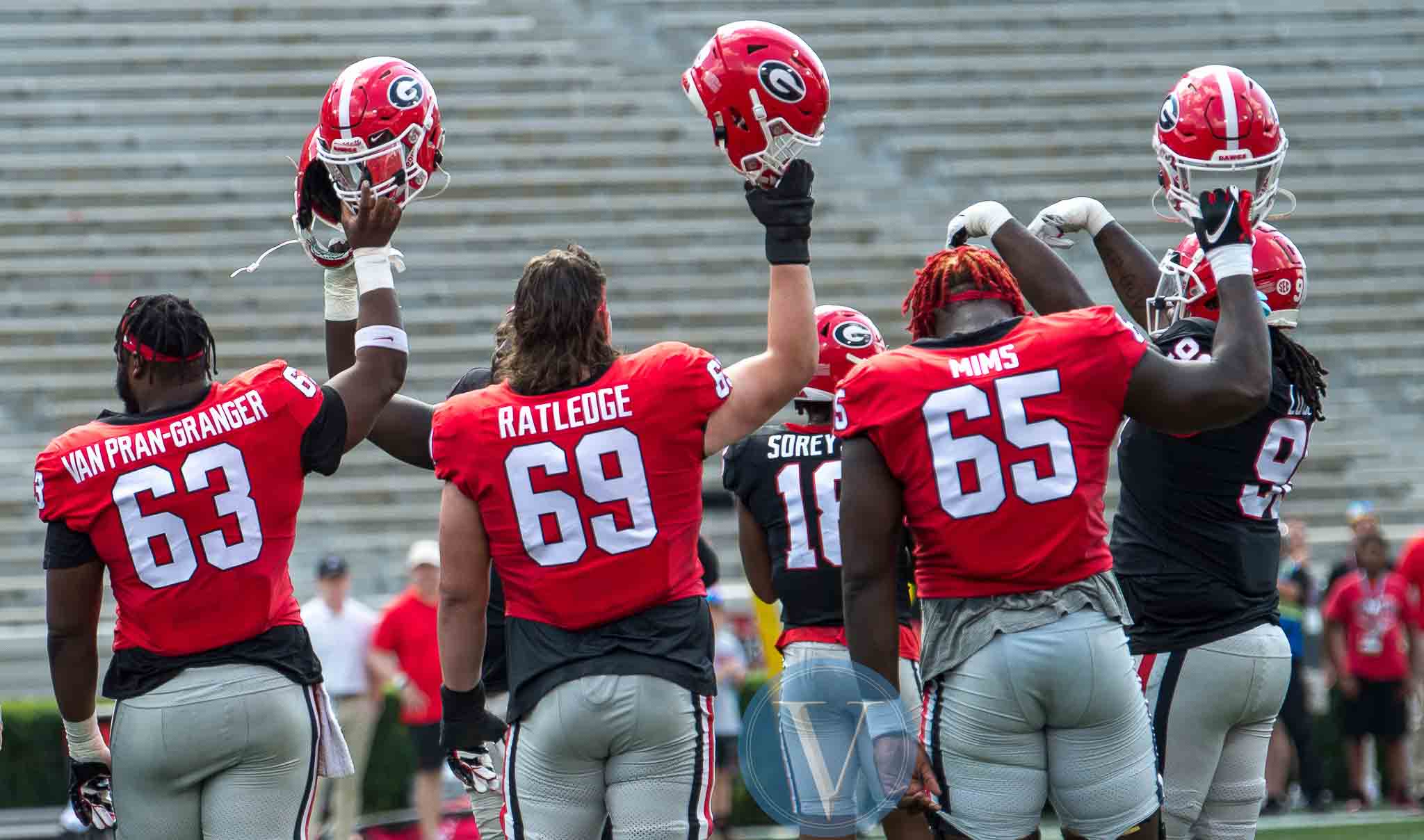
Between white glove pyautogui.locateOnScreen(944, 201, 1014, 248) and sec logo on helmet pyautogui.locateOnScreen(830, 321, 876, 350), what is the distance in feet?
3.04

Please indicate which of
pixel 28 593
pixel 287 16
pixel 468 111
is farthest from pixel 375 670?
pixel 287 16

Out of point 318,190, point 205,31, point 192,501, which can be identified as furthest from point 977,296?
point 205,31

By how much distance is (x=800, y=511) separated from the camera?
489 cm

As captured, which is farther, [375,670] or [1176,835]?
[375,670]

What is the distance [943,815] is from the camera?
3617mm

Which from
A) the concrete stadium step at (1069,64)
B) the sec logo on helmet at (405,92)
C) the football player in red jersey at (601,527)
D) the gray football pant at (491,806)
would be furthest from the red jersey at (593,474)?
the concrete stadium step at (1069,64)

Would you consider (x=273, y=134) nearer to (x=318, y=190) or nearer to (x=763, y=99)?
(x=318, y=190)

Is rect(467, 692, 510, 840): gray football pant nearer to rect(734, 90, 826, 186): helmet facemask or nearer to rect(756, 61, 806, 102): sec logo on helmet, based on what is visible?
rect(734, 90, 826, 186): helmet facemask

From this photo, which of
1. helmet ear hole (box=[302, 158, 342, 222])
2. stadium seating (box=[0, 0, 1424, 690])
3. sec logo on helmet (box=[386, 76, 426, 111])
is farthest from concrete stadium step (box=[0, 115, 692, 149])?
sec logo on helmet (box=[386, 76, 426, 111])

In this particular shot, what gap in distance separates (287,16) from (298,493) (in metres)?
11.8

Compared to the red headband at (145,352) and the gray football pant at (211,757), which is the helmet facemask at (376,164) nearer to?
the red headband at (145,352)

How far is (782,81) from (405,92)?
0.99m

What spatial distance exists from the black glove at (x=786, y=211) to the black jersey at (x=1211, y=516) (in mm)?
1111

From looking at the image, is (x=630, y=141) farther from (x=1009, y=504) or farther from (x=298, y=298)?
(x=1009, y=504)
